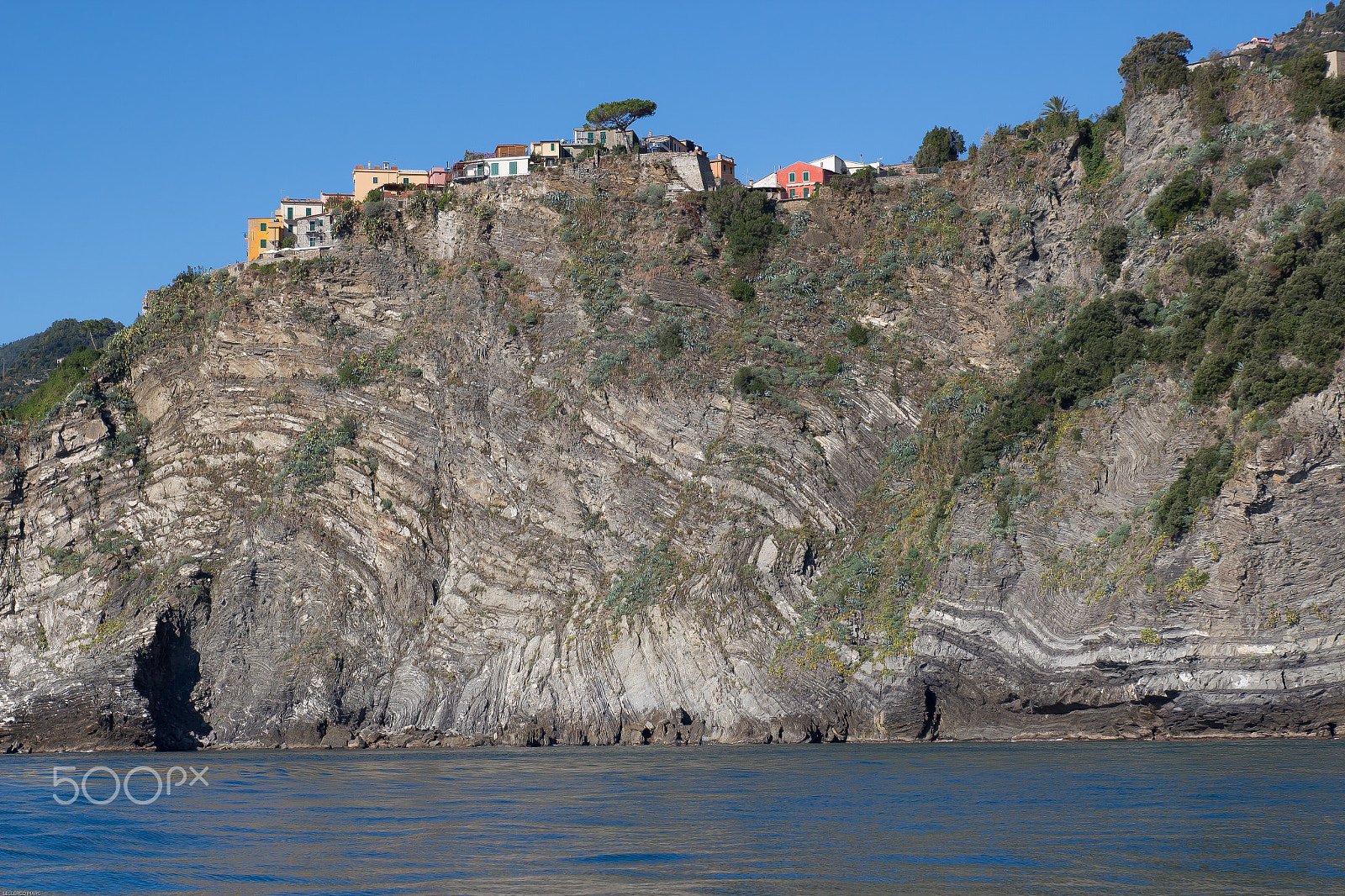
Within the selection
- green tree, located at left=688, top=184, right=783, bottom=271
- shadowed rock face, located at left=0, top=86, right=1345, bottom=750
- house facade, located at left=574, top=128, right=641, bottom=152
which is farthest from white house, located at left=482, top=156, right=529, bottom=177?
green tree, located at left=688, top=184, right=783, bottom=271

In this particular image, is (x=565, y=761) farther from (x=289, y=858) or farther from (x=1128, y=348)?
(x=1128, y=348)

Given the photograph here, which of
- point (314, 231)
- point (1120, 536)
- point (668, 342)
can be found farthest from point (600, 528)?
point (314, 231)

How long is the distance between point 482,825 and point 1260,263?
112ft

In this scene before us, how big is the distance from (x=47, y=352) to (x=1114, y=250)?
360ft

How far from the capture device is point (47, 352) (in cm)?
12294

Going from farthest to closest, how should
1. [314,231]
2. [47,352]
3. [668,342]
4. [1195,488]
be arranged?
[47,352] < [314,231] < [668,342] < [1195,488]

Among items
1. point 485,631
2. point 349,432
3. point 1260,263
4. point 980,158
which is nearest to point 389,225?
point 349,432

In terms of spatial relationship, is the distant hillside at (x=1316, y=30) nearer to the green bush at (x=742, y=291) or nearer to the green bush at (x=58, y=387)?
the green bush at (x=742, y=291)

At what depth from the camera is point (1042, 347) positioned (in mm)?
49906

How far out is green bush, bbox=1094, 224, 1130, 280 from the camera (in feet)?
168

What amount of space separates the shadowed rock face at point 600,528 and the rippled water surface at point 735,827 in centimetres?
494

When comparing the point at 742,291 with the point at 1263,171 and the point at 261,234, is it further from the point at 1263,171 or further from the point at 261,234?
the point at 261,234

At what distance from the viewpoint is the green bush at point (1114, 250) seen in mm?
51094

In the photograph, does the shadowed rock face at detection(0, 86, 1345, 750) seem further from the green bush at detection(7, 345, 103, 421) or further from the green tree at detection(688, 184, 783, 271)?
the green bush at detection(7, 345, 103, 421)
